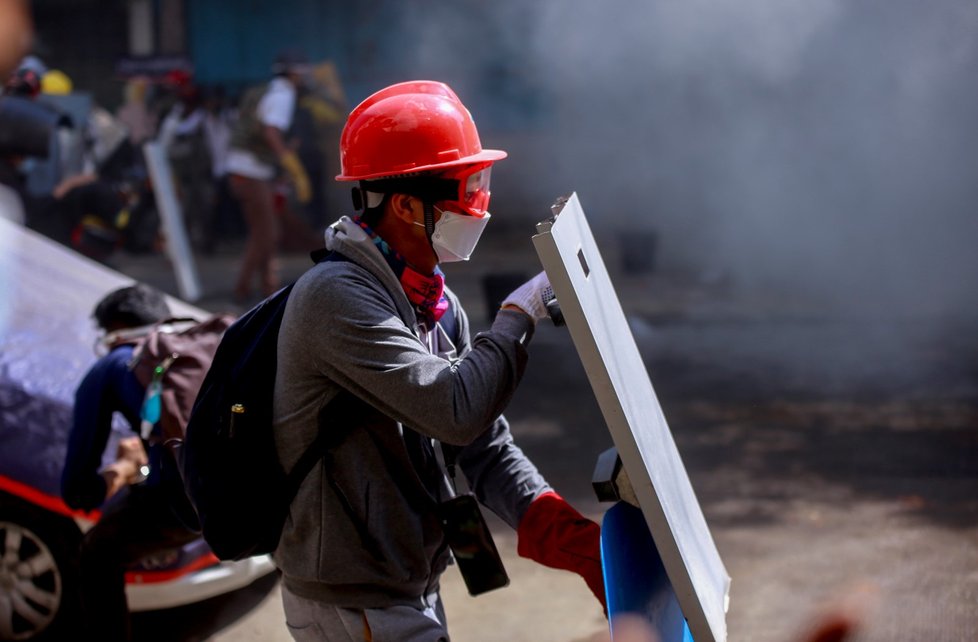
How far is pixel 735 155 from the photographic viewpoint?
11.4 m

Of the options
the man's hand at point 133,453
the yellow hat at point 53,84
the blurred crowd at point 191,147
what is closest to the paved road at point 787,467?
the man's hand at point 133,453

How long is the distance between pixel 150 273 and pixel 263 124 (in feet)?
10.3

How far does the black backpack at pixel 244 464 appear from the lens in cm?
196

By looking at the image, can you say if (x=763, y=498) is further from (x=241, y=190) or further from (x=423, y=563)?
(x=241, y=190)

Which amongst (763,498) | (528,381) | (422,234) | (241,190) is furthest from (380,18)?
(422,234)

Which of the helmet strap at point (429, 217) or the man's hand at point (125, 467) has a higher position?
the helmet strap at point (429, 217)

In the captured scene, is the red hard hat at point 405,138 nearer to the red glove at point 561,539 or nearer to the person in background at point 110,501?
the red glove at point 561,539

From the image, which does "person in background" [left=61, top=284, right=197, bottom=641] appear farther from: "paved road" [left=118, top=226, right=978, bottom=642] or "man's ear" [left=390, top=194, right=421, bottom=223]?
"man's ear" [left=390, top=194, right=421, bottom=223]

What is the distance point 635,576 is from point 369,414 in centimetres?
53

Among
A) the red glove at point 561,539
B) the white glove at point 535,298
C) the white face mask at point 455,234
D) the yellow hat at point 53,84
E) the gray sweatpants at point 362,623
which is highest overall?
the white face mask at point 455,234

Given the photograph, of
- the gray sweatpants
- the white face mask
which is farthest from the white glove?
the gray sweatpants

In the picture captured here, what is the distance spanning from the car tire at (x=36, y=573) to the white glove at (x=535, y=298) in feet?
7.51

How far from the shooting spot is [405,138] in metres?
1.98

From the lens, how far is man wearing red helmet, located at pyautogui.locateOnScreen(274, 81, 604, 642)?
1891 mm
